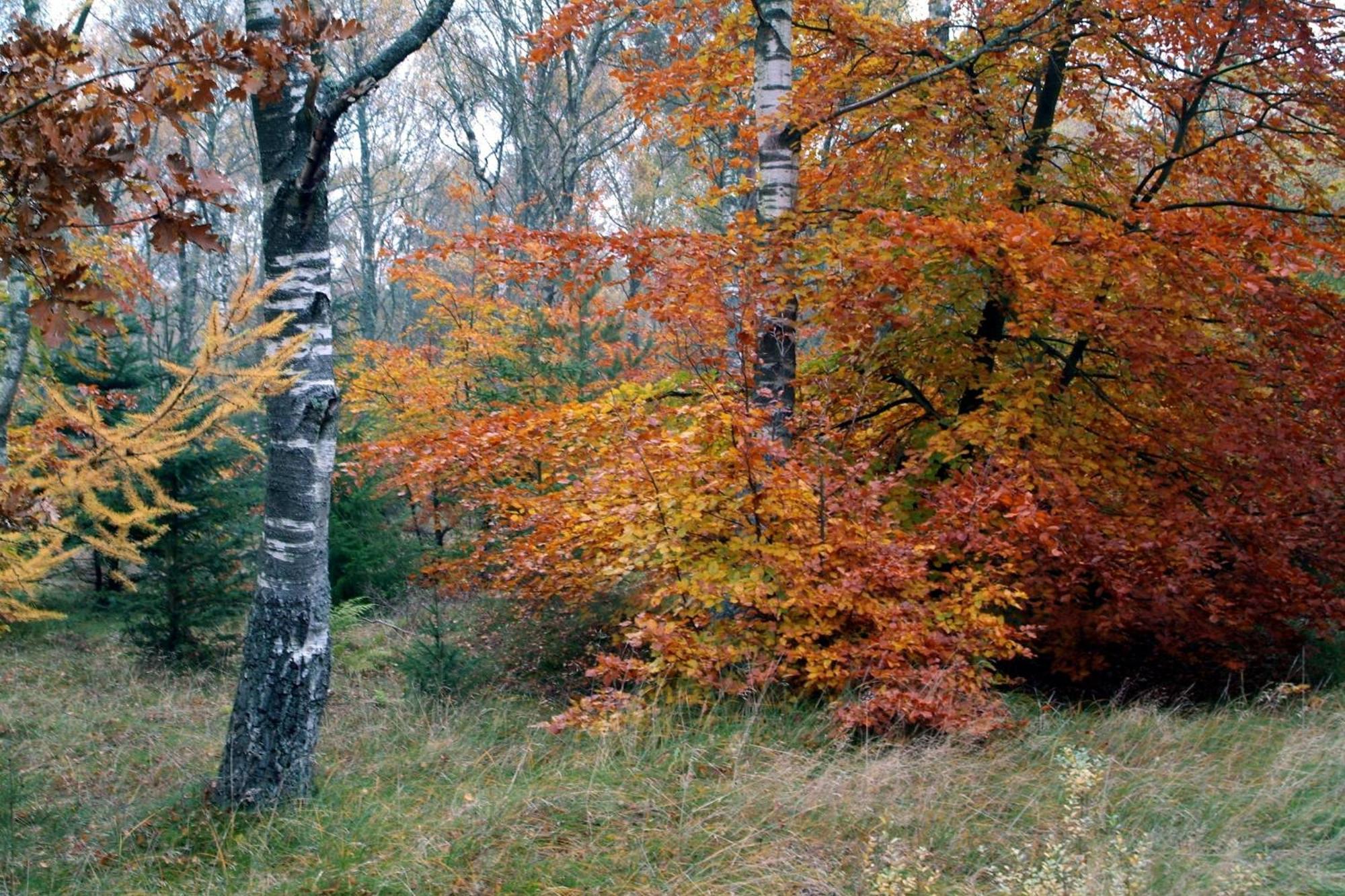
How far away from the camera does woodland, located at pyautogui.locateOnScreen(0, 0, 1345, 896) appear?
12.0ft

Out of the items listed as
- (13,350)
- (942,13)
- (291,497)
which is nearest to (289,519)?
(291,497)

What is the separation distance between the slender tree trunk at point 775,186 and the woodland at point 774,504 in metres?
0.04

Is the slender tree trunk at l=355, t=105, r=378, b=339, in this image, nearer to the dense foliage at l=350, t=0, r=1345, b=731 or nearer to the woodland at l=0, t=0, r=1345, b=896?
the woodland at l=0, t=0, r=1345, b=896

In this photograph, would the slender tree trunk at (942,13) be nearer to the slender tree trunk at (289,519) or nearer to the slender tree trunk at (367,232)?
the slender tree trunk at (289,519)

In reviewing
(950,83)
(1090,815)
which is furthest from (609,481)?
(950,83)

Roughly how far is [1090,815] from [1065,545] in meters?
2.87

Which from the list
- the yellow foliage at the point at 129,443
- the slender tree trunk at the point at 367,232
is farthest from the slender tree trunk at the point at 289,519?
the slender tree trunk at the point at 367,232

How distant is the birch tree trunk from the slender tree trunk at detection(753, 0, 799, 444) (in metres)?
3.07

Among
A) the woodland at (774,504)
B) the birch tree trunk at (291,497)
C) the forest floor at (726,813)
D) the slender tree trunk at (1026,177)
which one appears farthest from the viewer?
the slender tree trunk at (1026,177)

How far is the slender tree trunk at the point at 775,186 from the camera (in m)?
6.83

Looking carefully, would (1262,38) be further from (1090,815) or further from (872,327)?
(1090,815)

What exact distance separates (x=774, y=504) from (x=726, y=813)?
7.12 ft

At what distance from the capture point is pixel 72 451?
4879mm

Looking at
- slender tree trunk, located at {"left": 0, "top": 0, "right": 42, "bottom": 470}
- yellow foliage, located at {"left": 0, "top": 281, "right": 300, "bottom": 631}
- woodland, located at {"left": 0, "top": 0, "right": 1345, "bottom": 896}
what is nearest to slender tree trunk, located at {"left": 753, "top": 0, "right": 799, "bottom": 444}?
woodland, located at {"left": 0, "top": 0, "right": 1345, "bottom": 896}
